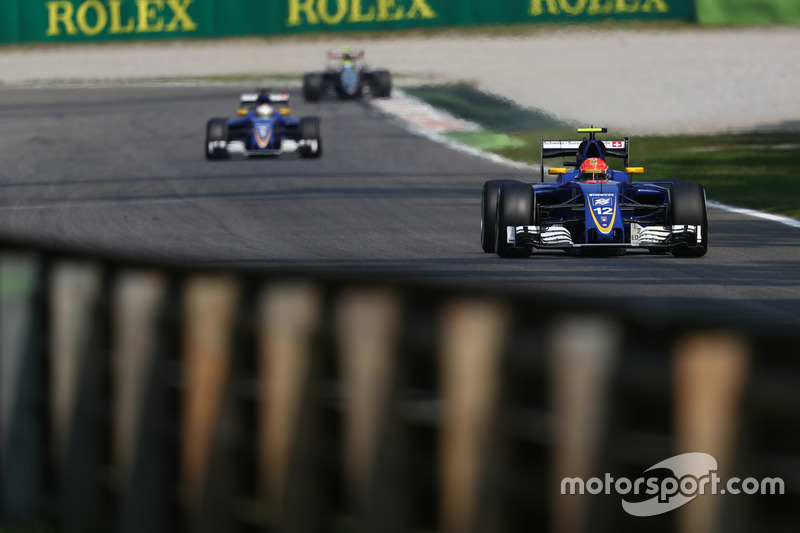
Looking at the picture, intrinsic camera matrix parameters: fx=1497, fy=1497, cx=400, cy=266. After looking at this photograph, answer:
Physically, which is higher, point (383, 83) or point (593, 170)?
point (593, 170)

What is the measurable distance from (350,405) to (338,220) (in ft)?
41.9

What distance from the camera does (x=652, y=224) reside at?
39.5ft

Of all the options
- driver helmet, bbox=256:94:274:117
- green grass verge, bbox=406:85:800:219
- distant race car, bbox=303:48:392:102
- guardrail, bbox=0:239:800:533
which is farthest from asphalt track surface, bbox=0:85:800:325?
distant race car, bbox=303:48:392:102

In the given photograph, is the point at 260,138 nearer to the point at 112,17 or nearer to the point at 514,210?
the point at 514,210

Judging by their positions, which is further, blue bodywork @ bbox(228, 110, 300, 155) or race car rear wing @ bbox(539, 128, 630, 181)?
blue bodywork @ bbox(228, 110, 300, 155)

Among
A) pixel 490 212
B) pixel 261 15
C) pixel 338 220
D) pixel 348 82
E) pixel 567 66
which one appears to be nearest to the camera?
pixel 490 212

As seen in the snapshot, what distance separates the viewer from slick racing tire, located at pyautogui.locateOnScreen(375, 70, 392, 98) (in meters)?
36.9

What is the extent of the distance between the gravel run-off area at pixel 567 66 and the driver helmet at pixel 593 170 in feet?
55.5

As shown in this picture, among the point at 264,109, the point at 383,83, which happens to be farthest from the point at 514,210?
the point at 383,83

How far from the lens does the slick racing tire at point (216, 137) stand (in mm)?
23922

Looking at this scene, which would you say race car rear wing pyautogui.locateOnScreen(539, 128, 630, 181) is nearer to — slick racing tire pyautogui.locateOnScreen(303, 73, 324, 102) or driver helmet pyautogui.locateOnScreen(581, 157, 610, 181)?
driver helmet pyautogui.locateOnScreen(581, 157, 610, 181)

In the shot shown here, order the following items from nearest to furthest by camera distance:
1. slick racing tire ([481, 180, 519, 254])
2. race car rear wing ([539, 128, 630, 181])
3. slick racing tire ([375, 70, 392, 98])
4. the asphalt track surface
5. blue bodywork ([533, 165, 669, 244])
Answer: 1. the asphalt track surface
2. blue bodywork ([533, 165, 669, 244])
3. slick racing tire ([481, 180, 519, 254])
4. race car rear wing ([539, 128, 630, 181])
5. slick racing tire ([375, 70, 392, 98])

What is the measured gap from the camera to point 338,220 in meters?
15.8

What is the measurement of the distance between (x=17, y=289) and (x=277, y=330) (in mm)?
1250
